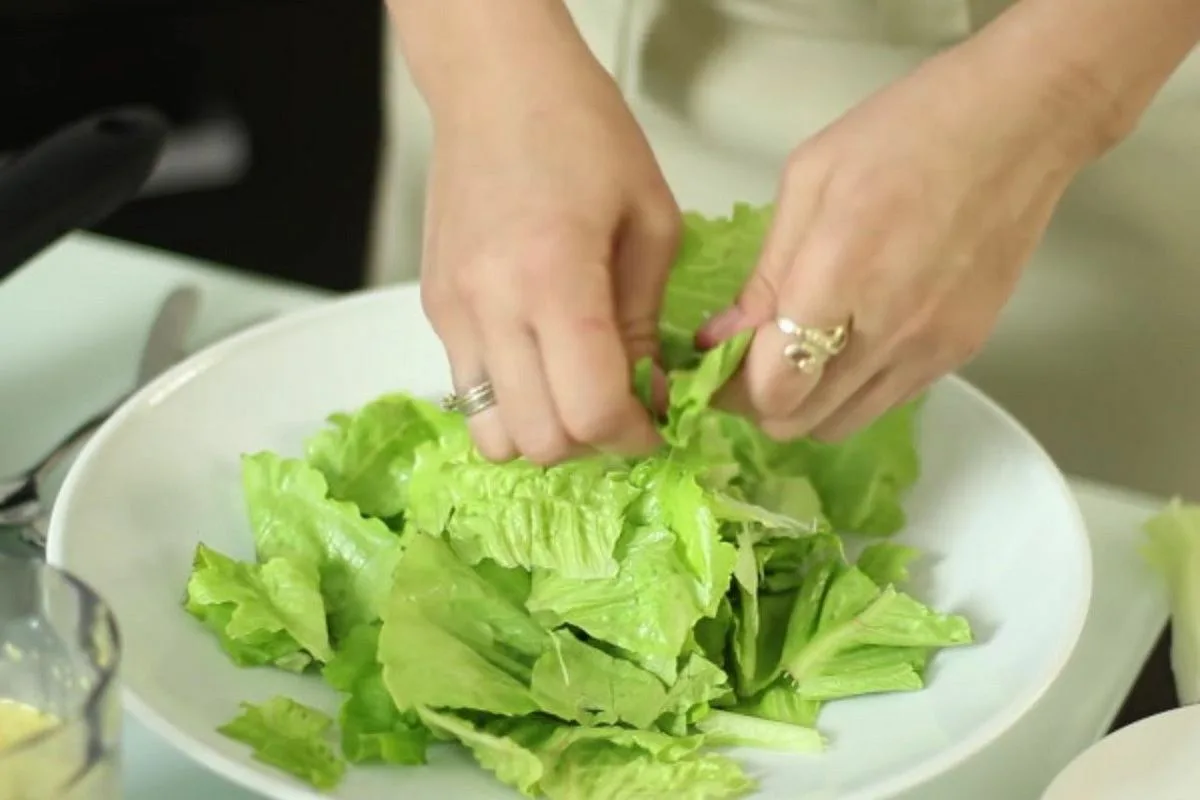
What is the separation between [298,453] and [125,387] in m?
0.18

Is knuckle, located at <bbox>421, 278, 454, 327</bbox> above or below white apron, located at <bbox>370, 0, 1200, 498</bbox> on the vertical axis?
above

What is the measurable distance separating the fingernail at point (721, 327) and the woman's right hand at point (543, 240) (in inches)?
0.9

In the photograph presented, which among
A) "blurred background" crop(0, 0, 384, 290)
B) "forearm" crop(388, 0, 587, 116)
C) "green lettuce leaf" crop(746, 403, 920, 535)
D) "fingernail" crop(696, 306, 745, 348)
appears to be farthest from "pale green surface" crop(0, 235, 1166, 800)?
"blurred background" crop(0, 0, 384, 290)

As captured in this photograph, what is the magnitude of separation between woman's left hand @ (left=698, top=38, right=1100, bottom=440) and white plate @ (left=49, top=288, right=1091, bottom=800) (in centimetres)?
11

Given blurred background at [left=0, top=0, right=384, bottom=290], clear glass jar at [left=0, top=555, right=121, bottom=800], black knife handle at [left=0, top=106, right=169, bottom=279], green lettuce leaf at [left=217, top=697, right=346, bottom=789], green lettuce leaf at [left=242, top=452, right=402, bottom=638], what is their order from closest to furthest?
clear glass jar at [left=0, top=555, right=121, bottom=800] < green lettuce leaf at [left=217, top=697, right=346, bottom=789] < green lettuce leaf at [left=242, top=452, right=402, bottom=638] < black knife handle at [left=0, top=106, right=169, bottom=279] < blurred background at [left=0, top=0, right=384, bottom=290]

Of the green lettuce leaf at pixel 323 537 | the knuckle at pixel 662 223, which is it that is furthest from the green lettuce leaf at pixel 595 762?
the knuckle at pixel 662 223

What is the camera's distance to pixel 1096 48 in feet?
2.28

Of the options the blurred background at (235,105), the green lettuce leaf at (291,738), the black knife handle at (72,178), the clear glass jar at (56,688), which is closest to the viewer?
the clear glass jar at (56,688)

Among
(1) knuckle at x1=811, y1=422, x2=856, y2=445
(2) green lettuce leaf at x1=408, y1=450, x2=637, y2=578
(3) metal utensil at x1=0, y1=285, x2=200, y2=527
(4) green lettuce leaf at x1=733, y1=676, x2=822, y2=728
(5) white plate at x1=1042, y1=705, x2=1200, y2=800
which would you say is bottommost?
(5) white plate at x1=1042, y1=705, x2=1200, y2=800

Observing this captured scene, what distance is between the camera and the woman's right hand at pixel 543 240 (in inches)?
25.1

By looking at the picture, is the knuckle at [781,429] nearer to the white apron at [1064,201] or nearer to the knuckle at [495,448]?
the knuckle at [495,448]

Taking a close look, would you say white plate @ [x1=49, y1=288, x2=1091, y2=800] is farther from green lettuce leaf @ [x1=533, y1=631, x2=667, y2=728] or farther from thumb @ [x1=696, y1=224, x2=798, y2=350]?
thumb @ [x1=696, y1=224, x2=798, y2=350]

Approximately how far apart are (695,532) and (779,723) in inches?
3.4

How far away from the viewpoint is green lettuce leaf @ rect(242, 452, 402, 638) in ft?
2.43
